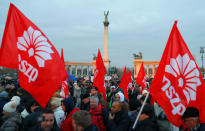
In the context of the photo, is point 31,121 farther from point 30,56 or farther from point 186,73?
point 186,73

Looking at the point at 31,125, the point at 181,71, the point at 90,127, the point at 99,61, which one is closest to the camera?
the point at 90,127

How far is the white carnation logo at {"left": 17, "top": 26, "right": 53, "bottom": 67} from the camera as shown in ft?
11.1

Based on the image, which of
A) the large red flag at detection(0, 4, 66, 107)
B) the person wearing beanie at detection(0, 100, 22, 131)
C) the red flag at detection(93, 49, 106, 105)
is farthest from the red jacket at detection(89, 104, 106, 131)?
the red flag at detection(93, 49, 106, 105)

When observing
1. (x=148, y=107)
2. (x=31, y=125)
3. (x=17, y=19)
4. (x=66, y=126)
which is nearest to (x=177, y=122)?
(x=148, y=107)

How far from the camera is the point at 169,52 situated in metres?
3.24

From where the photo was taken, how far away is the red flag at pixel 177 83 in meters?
3.03

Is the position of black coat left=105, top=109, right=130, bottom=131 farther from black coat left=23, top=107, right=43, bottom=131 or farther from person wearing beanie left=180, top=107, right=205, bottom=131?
black coat left=23, top=107, right=43, bottom=131

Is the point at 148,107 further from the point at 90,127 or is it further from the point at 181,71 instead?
the point at 90,127

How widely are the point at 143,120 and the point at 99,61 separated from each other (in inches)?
145

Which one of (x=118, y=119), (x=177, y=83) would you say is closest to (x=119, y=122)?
(x=118, y=119)

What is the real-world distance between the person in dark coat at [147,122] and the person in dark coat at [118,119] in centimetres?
29

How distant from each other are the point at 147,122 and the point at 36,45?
233cm

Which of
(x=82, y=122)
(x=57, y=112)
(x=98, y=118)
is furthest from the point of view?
(x=57, y=112)

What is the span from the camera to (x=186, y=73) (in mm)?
3172
